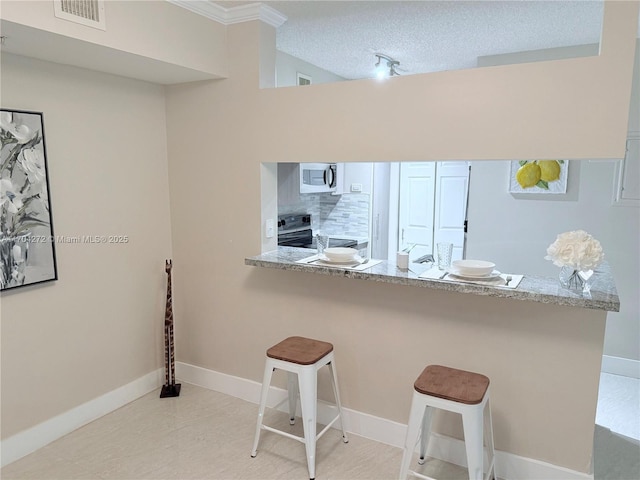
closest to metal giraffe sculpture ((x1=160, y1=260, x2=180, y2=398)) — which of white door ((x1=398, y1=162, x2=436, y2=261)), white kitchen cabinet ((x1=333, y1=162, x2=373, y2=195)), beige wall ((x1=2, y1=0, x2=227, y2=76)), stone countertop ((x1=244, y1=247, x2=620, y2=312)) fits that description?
stone countertop ((x1=244, y1=247, x2=620, y2=312))

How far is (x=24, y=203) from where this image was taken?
2398 mm

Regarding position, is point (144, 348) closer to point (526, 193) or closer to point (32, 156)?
point (32, 156)

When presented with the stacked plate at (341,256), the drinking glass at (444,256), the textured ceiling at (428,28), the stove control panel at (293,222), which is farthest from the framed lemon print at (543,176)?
the stove control panel at (293,222)

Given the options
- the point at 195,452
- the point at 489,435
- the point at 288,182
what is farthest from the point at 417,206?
the point at 195,452

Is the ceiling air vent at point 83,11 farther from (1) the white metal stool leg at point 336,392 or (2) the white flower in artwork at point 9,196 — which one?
(1) the white metal stool leg at point 336,392

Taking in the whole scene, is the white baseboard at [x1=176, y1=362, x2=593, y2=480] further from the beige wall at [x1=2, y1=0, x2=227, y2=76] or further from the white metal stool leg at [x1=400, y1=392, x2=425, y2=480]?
the beige wall at [x1=2, y1=0, x2=227, y2=76]

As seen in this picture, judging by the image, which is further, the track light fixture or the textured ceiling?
the track light fixture

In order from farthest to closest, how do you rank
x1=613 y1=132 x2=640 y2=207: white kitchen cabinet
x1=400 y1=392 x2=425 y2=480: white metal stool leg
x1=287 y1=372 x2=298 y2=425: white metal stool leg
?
x1=613 y1=132 x2=640 y2=207: white kitchen cabinet → x1=287 y1=372 x2=298 y2=425: white metal stool leg → x1=400 y1=392 x2=425 y2=480: white metal stool leg

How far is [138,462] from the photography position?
246 centimetres

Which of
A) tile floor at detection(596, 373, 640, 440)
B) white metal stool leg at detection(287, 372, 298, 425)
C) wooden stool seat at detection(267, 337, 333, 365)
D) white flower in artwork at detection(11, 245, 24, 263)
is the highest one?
white flower in artwork at detection(11, 245, 24, 263)

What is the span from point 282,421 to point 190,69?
2257 millimetres

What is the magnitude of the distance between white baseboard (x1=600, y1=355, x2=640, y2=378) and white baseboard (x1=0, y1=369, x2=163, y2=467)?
3563 millimetres

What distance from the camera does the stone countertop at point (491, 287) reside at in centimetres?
193

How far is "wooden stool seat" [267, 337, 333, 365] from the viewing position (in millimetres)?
2355
